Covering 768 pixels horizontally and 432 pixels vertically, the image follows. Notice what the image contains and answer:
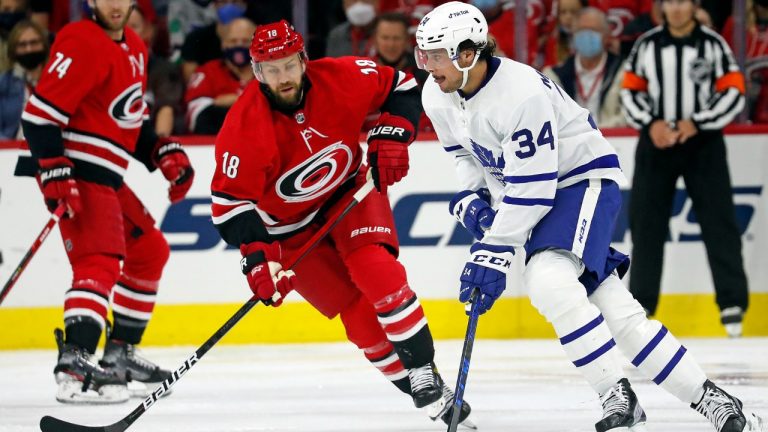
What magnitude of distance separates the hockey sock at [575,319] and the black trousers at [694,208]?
2.40m

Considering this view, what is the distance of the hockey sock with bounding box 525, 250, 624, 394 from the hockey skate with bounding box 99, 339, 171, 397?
182 cm

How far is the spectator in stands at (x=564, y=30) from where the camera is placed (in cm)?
600

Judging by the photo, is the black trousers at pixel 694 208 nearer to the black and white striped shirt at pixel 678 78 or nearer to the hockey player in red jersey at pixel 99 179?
the black and white striped shirt at pixel 678 78

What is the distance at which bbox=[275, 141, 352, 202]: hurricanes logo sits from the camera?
372 cm

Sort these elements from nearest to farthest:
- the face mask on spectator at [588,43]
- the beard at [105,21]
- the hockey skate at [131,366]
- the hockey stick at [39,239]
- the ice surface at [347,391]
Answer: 1. the ice surface at [347,391]
2. the hockey stick at [39,239]
3. the beard at [105,21]
4. the hockey skate at [131,366]
5. the face mask on spectator at [588,43]

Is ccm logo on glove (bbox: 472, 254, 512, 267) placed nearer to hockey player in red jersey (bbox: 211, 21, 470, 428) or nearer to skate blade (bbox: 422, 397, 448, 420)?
hockey player in red jersey (bbox: 211, 21, 470, 428)

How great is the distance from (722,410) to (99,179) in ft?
7.24

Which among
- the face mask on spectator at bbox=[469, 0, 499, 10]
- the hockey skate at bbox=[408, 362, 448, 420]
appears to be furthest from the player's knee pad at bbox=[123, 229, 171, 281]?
the face mask on spectator at bbox=[469, 0, 499, 10]

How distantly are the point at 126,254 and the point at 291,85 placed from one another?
3.97 ft

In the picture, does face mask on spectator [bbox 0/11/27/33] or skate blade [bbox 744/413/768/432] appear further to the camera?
face mask on spectator [bbox 0/11/27/33]

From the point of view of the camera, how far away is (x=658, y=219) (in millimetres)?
5531

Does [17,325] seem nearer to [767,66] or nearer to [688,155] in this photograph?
[688,155]

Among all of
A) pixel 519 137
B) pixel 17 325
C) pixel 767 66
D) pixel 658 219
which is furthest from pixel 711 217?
pixel 17 325

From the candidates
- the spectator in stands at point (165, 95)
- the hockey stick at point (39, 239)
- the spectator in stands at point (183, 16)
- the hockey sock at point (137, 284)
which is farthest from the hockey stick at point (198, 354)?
the spectator in stands at point (183, 16)
